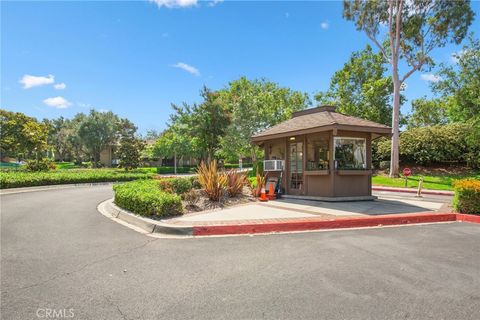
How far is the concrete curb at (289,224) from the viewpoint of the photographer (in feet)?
20.5

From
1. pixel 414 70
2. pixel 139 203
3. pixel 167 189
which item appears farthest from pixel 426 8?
pixel 139 203

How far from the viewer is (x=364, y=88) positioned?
29531 millimetres

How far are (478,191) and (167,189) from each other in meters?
9.80

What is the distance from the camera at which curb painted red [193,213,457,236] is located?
248 inches

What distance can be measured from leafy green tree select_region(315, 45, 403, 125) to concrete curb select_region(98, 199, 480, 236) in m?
23.3

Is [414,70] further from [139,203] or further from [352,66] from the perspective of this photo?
[139,203]

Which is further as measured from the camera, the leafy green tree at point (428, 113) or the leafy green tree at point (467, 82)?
the leafy green tree at point (428, 113)

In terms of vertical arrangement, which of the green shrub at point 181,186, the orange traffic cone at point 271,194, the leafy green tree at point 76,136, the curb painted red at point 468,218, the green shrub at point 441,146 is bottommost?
the curb painted red at point 468,218

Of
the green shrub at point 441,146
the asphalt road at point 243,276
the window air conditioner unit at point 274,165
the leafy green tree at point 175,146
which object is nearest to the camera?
the asphalt road at point 243,276

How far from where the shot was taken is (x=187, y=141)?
41.0 meters

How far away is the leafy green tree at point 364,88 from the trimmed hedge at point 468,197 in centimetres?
2215

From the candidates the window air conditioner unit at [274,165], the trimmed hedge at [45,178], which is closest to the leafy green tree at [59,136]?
the trimmed hedge at [45,178]

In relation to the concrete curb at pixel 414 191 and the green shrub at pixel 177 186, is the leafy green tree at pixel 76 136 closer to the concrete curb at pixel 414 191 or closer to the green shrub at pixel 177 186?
the green shrub at pixel 177 186

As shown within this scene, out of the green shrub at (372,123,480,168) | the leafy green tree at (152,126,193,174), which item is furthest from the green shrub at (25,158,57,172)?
the green shrub at (372,123,480,168)
